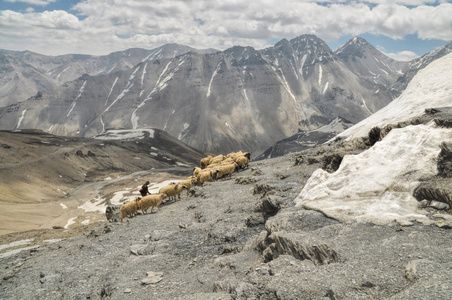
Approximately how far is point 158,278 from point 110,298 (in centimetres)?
222

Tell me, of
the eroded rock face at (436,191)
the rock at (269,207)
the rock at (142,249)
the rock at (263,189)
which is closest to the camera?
the eroded rock face at (436,191)

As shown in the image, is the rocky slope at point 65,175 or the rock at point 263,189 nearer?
the rock at point 263,189

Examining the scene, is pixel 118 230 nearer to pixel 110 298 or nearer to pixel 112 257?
pixel 112 257

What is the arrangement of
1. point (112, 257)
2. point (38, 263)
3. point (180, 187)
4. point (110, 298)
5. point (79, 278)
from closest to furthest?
point (110, 298), point (79, 278), point (112, 257), point (38, 263), point (180, 187)

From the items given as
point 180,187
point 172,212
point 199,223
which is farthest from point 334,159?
point 180,187

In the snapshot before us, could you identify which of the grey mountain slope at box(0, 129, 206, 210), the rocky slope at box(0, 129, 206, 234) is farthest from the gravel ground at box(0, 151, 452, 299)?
the grey mountain slope at box(0, 129, 206, 210)

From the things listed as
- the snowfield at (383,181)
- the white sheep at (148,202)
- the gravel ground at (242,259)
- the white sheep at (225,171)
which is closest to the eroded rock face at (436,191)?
the snowfield at (383,181)

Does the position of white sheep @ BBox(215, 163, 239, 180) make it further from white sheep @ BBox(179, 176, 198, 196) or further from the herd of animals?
white sheep @ BBox(179, 176, 198, 196)

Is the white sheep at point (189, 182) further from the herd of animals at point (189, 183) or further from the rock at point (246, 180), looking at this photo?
the rock at point (246, 180)

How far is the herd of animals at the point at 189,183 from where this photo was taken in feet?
89.7

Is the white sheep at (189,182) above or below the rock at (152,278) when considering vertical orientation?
below

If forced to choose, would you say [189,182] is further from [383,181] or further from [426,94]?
[426,94]

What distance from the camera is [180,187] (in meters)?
30.5

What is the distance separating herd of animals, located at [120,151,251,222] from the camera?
27344 millimetres
